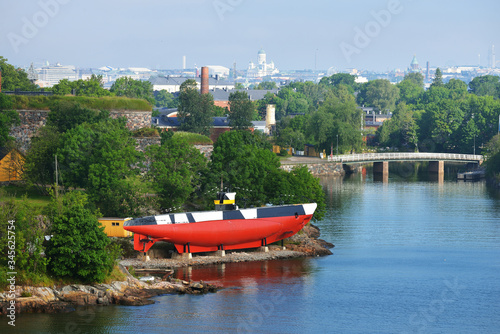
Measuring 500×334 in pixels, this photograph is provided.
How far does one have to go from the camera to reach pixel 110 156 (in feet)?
200

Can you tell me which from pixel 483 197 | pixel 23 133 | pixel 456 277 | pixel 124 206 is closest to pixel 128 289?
pixel 124 206

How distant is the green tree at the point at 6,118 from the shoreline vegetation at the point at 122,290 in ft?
82.1

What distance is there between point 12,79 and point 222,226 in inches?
2753

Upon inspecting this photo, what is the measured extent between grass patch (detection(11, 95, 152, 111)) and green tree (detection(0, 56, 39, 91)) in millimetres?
33557

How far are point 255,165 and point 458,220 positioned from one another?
1988 centimetres

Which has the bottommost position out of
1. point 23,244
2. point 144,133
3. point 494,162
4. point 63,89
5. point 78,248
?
point 78,248

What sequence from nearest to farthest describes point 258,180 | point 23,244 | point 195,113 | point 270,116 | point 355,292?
point 23,244, point 355,292, point 258,180, point 195,113, point 270,116

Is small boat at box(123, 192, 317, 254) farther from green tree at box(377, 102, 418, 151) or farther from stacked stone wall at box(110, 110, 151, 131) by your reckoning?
green tree at box(377, 102, 418, 151)

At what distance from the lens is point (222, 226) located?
5544 centimetres

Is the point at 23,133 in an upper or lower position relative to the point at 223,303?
upper

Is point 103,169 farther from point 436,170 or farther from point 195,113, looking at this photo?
point 436,170

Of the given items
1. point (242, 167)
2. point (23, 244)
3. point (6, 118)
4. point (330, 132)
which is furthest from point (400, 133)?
point (23, 244)

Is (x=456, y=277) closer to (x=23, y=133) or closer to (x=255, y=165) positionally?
(x=255, y=165)

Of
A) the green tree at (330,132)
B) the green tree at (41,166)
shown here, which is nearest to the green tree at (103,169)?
the green tree at (41,166)
